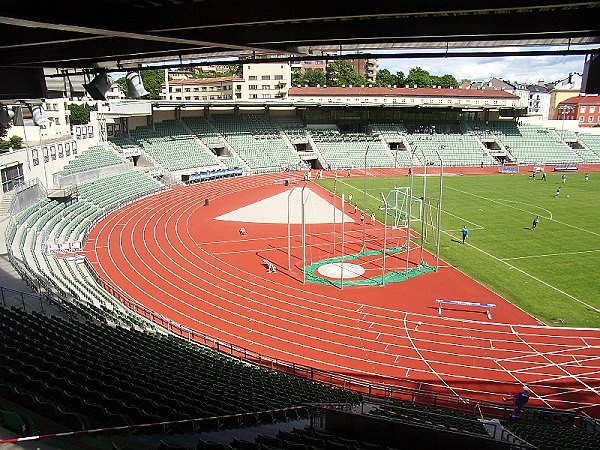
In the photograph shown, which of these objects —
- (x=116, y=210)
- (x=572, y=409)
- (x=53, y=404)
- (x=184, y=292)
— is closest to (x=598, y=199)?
(x=572, y=409)

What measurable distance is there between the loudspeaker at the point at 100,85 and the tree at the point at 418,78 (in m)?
97.4

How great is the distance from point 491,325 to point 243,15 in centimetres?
1713

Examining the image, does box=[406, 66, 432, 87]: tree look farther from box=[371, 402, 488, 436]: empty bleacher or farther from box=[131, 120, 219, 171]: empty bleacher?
box=[371, 402, 488, 436]: empty bleacher

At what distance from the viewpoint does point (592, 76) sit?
8484 millimetres

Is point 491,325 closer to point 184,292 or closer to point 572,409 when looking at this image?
point 572,409

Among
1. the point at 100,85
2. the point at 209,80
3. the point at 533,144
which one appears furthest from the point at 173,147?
the point at 533,144

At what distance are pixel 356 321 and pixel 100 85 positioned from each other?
1301 cm

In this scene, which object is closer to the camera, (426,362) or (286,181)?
(426,362)

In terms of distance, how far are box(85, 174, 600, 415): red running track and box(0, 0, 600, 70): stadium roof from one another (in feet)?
36.7

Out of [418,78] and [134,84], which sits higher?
[418,78]

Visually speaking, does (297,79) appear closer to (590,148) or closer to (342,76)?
(342,76)

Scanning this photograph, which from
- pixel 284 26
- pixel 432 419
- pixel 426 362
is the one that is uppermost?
pixel 284 26

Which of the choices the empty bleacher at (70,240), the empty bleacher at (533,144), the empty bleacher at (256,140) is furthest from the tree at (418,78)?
the empty bleacher at (70,240)

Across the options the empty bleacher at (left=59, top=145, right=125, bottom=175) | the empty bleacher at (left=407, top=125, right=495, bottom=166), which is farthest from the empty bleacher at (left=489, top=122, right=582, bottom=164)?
the empty bleacher at (left=59, top=145, right=125, bottom=175)
